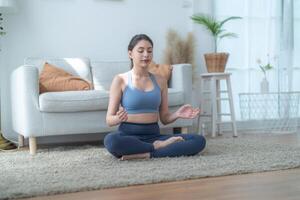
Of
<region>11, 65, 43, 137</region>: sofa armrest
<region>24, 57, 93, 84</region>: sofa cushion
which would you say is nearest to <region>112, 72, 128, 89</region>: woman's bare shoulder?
<region>11, 65, 43, 137</region>: sofa armrest

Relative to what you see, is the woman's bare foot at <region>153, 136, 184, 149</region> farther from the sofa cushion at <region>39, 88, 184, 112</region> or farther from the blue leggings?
the sofa cushion at <region>39, 88, 184, 112</region>

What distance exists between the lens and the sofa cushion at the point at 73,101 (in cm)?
271

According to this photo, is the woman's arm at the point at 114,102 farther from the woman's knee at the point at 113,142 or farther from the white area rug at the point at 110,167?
the white area rug at the point at 110,167

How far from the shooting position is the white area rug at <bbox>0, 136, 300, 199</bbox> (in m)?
1.68

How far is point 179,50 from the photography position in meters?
3.78

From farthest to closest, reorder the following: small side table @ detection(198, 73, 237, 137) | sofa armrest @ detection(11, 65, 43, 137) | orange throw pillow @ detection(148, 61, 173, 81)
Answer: small side table @ detection(198, 73, 237, 137) → orange throw pillow @ detection(148, 61, 173, 81) → sofa armrest @ detection(11, 65, 43, 137)

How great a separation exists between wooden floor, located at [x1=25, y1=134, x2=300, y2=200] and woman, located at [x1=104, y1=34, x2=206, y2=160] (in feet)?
1.73

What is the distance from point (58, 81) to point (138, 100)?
3.14 ft

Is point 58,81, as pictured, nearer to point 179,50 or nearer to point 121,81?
point 121,81

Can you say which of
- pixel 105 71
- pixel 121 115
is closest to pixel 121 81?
pixel 121 115

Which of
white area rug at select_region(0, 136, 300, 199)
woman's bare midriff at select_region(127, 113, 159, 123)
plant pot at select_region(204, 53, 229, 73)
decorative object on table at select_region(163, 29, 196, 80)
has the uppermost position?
decorative object on table at select_region(163, 29, 196, 80)

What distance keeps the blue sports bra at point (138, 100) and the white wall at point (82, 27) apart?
142 centimetres

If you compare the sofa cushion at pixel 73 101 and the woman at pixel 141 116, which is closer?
the woman at pixel 141 116

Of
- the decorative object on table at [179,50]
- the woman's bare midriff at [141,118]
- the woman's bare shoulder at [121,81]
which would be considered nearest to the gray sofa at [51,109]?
the woman's bare shoulder at [121,81]
